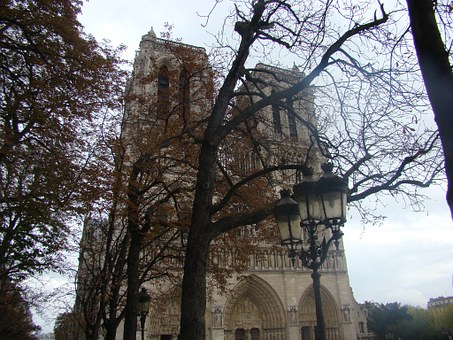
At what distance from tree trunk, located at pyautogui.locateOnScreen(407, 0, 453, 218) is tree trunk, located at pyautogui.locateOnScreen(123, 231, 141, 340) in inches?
350

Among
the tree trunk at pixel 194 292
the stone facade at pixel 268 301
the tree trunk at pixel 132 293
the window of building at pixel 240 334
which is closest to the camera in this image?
the tree trunk at pixel 194 292

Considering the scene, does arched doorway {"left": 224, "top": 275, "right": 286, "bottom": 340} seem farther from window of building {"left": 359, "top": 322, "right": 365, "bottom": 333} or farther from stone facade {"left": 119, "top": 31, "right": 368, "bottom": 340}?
window of building {"left": 359, "top": 322, "right": 365, "bottom": 333}

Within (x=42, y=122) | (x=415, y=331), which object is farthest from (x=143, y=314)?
(x=415, y=331)

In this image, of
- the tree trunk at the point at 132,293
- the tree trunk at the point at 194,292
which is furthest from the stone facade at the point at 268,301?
the tree trunk at the point at 194,292

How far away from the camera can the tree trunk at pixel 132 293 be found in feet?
34.2

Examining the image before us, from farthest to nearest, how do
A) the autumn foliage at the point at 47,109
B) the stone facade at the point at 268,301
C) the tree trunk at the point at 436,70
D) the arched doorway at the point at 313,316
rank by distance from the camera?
the arched doorway at the point at 313,316
the stone facade at the point at 268,301
the autumn foliage at the point at 47,109
the tree trunk at the point at 436,70

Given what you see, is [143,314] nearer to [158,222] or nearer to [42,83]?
[158,222]

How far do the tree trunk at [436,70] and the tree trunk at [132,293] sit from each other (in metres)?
8.90

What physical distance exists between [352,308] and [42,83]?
25557 millimetres

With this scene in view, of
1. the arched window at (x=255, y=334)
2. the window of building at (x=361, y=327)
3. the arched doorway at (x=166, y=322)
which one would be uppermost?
the arched doorway at (x=166, y=322)

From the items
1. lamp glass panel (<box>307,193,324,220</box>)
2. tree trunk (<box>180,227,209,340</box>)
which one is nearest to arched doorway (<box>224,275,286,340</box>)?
tree trunk (<box>180,227,209,340</box>)

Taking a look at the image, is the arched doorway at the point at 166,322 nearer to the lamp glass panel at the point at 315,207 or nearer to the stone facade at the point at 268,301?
the stone facade at the point at 268,301

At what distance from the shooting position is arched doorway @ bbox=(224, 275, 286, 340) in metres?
25.7

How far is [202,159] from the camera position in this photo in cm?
673
